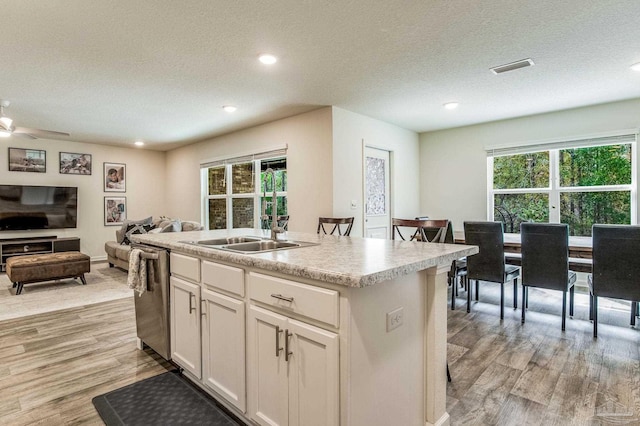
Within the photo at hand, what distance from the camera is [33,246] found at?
238 inches

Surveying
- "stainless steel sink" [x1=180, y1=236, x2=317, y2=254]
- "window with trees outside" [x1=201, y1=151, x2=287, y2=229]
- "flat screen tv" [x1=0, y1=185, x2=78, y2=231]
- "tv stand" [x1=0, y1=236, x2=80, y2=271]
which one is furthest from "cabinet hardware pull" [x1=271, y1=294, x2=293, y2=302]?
"flat screen tv" [x1=0, y1=185, x2=78, y2=231]

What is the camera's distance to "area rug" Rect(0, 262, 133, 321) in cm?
382

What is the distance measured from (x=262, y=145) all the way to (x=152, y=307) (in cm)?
347

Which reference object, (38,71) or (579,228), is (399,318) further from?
(579,228)

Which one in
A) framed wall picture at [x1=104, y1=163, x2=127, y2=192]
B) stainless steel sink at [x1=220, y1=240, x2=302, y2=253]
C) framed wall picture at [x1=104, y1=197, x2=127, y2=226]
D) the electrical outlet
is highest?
framed wall picture at [x1=104, y1=163, x2=127, y2=192]

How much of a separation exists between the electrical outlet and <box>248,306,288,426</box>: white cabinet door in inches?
17.5

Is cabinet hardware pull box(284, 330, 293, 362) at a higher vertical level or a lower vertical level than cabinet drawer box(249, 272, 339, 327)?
lower

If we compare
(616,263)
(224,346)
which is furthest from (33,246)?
(616,263)

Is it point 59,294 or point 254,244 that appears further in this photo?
point 59,294

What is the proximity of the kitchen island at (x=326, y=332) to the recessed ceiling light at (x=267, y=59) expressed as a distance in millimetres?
1833

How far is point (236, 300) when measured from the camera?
1755mm

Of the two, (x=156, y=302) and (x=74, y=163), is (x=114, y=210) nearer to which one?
(x=74, y=163)

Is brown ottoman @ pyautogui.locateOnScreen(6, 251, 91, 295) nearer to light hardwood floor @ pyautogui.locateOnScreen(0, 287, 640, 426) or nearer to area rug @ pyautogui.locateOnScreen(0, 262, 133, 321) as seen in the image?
area rug @ pyautogui.locateOnScreen(0, 262, 133, 321)

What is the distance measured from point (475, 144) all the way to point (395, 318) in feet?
16.0
